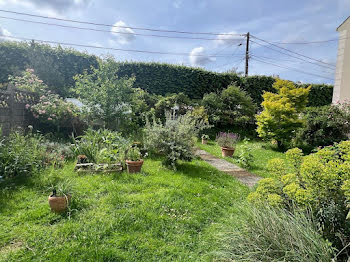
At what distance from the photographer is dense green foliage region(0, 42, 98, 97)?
29.2 feet

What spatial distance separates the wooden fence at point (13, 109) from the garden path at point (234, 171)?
5.65m

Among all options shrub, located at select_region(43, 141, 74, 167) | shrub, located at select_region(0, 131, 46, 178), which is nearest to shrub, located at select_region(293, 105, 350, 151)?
shrub, located at select_region(43, 141, 74, 167)

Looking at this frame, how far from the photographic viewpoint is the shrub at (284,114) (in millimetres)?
7594

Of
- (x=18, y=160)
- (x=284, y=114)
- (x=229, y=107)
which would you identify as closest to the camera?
(x=18, y=160)

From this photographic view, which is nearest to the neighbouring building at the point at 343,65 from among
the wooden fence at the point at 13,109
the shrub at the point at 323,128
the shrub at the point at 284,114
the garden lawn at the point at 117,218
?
the shrub at the point at 323,128

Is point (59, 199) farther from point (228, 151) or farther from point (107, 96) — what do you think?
point (228, 151)

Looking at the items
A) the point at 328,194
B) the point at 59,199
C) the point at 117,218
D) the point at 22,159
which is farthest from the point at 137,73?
the point at 328,194

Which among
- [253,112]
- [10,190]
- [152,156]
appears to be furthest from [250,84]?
[10,190]

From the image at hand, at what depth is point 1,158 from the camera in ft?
12.1

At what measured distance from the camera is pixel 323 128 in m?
7.94

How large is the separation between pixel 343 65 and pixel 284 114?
4.88 metres

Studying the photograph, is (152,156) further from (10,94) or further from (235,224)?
(10,94)

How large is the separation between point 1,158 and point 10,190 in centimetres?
98

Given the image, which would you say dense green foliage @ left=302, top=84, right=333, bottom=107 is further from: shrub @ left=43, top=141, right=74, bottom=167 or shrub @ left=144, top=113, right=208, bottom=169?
shrub @ left=43, top=141, right=74, bottom=167
